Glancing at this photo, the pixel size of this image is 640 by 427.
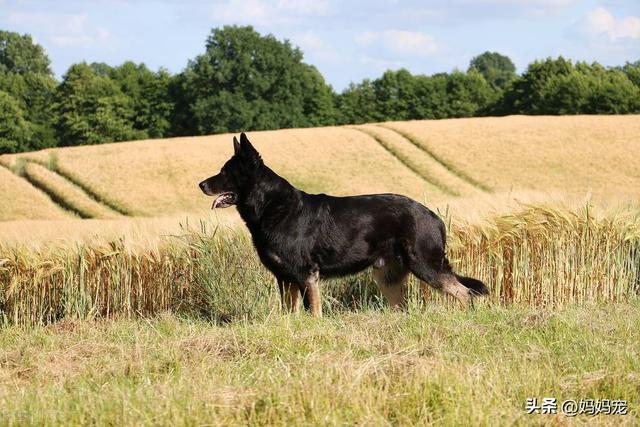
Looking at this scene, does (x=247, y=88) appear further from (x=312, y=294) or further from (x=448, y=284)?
(x=312, y=294)

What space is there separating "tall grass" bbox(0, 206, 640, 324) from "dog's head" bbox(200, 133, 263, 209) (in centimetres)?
136

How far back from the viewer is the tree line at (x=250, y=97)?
252ft

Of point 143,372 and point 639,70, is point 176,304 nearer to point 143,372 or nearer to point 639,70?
point 143,372

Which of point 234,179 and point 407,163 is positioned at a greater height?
point 234,179

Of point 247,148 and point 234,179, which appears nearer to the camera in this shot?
point 247,148

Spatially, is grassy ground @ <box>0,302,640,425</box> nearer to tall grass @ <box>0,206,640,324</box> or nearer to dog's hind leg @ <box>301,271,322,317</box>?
dog's hind leg @ <box>301,271,322,317</box>

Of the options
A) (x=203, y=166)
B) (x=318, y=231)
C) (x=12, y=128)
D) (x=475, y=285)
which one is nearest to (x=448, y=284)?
(x=475, y=285)

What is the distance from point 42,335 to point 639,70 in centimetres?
8729

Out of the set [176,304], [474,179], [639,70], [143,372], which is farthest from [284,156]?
[639,70]

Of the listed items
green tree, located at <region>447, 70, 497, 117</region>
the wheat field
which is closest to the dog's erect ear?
the wheat field

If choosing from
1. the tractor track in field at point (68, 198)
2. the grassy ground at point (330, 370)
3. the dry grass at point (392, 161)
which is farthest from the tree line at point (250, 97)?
the grassy ground at point (330, 370)

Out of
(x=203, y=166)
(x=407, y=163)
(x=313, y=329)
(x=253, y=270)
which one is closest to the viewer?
(x=313, y=329)

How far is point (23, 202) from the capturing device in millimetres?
43875

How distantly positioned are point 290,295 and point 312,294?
0.34 m
